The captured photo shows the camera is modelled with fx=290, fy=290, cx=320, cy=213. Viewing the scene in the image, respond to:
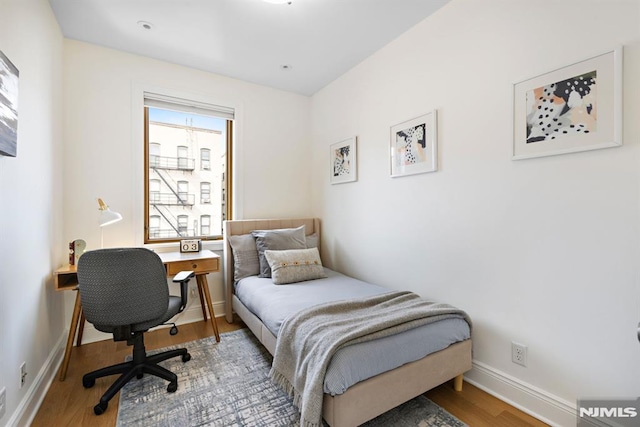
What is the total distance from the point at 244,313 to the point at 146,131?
2045 mm

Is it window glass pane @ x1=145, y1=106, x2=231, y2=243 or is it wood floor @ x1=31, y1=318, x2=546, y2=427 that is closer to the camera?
wood floor @ x1=31, y1=318, x2=546, y2=427

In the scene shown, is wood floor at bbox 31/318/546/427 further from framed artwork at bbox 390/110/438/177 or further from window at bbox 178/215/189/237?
framed artwork at bbox 390/110/438/177

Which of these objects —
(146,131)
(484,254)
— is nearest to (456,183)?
(484,254)

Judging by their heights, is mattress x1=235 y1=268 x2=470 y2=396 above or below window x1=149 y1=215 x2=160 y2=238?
below

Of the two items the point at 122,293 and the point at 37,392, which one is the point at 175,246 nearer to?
the point at 122,293

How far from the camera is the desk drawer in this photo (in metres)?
2.47

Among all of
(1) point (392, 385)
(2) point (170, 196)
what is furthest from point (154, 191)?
Result: (1) point (392, 385)

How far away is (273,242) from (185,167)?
51.3 inches

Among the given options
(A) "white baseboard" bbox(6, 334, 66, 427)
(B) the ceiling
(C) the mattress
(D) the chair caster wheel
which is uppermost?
(B) the ceiling

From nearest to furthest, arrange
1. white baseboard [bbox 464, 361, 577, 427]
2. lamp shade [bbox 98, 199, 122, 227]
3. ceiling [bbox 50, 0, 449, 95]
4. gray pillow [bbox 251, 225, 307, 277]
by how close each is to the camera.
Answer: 1. white baseboard [bbox 464, 361, 577, 427]
2. ceiling [bbox 50, 0, 449, 95]
3. lamp shade [bbox 98, 199, 122, 227]
4. gray pillow [bbox 251, 225, 307, 277]

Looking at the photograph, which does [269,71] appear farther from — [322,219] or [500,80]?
[500,80]

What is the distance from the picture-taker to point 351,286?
8.03ft

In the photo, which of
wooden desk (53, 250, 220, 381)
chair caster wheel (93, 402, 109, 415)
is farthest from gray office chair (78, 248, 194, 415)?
wooden desk (53, 250, 220, 381)

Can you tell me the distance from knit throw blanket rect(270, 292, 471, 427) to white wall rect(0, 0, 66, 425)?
1.34 m
